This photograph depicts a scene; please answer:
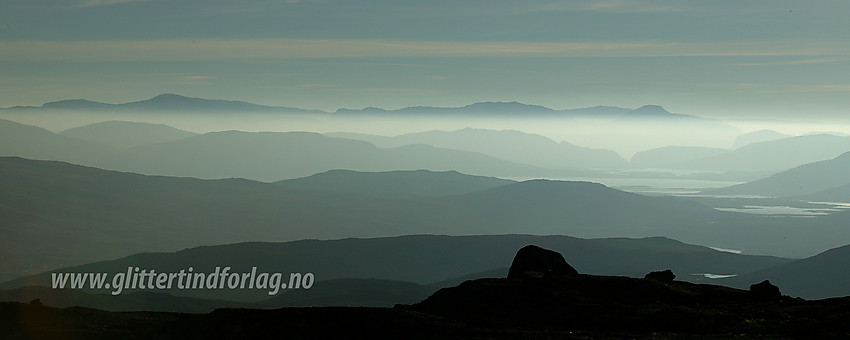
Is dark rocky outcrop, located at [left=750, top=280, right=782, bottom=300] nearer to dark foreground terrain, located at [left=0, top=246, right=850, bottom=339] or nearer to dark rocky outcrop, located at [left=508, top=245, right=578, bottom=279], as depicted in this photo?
dark foreground terrain, located at [left=0, top=246, right=850, bottom=339]

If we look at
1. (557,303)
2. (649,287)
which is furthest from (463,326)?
(649,287)

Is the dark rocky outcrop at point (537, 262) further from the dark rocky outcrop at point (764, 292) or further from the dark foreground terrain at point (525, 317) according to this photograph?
the dark rocky outcrop at point (764, 292)

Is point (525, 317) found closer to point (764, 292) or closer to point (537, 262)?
point (537, 262)

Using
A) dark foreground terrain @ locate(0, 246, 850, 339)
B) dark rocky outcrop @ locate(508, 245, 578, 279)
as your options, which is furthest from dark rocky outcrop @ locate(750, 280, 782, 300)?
dark rocky outcrop @ locate(508, 245, 578, 279)

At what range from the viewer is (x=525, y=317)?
7625cm

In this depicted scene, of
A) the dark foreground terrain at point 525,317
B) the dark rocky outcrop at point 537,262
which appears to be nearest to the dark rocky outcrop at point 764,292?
the dark foreground terrain at point 525,317

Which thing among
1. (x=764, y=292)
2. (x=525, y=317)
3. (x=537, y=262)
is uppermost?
(x=537, y=262)

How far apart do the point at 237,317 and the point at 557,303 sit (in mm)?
27222

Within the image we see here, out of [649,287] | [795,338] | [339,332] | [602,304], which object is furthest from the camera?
[649,287]

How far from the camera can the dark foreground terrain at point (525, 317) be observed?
67.3 m

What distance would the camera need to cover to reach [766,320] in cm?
7125

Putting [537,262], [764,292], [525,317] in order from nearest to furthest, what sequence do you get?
[525,317]
[764,292]
[537,262]

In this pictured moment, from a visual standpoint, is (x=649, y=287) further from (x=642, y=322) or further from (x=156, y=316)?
(x=156, y=316)

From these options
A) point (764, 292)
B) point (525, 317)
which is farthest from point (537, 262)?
point (525, 317)
